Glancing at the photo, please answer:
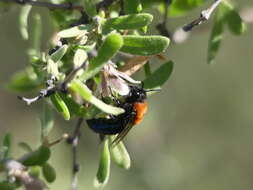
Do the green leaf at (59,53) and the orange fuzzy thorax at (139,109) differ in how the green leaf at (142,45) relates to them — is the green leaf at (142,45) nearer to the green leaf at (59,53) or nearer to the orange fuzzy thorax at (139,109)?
the green leaf at (59,53)

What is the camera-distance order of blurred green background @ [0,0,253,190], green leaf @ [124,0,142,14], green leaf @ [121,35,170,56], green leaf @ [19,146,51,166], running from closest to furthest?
green leaf @ [121,35,170,56] → green leaf @ [124,0,142,14] → green leaf @ [19,146,51,166] → blurred green background @ [0,0,253,190]

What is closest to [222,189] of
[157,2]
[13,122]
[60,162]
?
[60,162]

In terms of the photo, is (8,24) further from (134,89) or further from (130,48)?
(130,48)

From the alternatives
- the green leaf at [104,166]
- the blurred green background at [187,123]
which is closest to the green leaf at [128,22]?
the green leaf at [104,166]

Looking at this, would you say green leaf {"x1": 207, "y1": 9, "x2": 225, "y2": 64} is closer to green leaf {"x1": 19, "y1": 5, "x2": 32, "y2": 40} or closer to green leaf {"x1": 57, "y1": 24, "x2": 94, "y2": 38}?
green leaf {"x1": 57, "y1": 24, "x2": 94, "y2": 38}

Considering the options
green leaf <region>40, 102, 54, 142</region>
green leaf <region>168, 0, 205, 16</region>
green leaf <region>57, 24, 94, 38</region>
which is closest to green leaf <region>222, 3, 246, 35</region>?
green leaf <region>168, 0, 205, 16</region>

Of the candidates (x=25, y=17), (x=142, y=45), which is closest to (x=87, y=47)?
(x=142, y=45)
